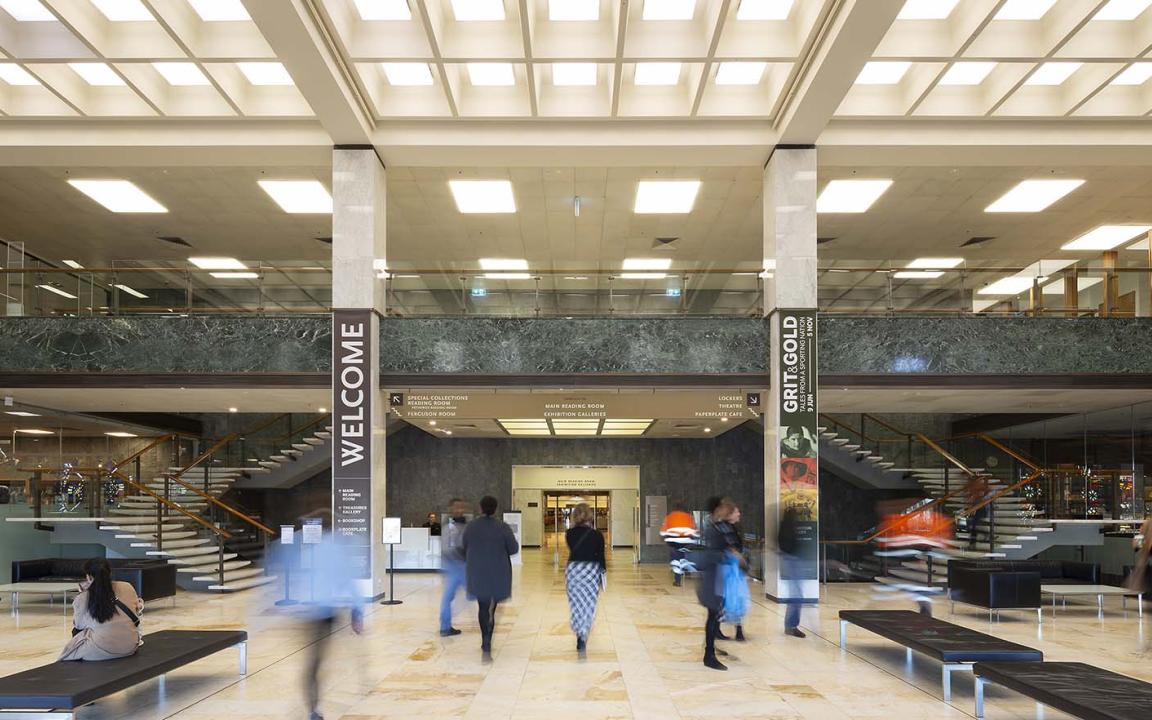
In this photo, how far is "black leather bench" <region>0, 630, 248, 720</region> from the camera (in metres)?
6.25

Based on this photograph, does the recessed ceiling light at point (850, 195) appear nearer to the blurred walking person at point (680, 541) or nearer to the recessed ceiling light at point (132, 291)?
the blurred walking person at point (680, 541)

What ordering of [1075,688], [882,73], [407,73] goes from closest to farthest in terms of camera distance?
1. [1075,688]
2. [882,73]
3. [407,73]

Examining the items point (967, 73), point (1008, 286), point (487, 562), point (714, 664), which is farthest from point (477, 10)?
point (1008, 286)

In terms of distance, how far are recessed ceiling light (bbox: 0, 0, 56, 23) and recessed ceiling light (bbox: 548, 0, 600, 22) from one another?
6.30 metres

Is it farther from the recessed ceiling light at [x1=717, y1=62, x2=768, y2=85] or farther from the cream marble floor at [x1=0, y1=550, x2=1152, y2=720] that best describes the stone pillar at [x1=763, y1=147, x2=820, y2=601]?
the cream marble floor at [x1=0, y1=550, x2=1152, y2=720]

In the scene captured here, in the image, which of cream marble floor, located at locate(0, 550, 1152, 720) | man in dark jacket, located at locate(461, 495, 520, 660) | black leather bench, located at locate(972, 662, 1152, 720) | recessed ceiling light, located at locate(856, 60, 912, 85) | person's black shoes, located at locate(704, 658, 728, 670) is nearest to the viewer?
black leather bench, located at locate(972, 662, 1152, 720)

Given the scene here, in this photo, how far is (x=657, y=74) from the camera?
14477 millimetres

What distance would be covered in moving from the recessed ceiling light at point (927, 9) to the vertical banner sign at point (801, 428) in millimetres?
4621

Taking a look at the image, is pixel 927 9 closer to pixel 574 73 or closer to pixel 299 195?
pixel 574 73

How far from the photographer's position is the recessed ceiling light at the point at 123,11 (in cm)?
1205

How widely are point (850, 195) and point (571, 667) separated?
11.9 meters

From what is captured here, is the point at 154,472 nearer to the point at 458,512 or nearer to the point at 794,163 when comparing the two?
the point at 458,512

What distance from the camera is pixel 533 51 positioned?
13.0 m

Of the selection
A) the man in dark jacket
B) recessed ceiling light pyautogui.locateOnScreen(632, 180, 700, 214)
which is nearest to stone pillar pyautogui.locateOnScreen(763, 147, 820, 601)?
recessed ceiling light pyautogui.locateOnScreen(632, 180, 700, 214)
